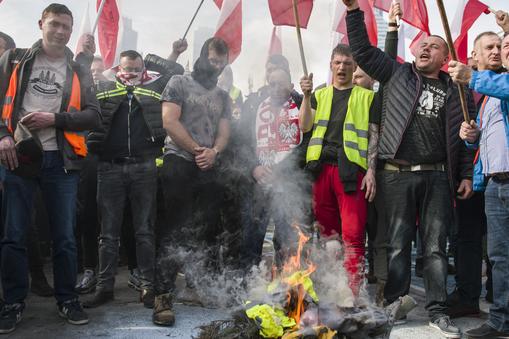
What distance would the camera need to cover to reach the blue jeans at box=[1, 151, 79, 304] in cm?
355

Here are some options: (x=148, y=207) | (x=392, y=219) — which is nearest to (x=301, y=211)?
(x=392, y=219)

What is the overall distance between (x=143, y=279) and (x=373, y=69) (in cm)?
278

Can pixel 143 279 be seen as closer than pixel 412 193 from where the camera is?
No

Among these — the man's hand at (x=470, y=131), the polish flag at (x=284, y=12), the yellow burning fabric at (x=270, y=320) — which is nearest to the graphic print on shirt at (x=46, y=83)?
the polish flag at (x=284, y=12)

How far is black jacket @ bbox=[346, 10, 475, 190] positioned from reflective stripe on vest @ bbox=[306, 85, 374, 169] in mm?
153

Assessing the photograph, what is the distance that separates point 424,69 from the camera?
4.10m

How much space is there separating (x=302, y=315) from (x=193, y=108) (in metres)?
2.24

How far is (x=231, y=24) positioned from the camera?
527cm

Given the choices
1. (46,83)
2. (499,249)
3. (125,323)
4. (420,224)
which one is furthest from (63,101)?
(499,249)

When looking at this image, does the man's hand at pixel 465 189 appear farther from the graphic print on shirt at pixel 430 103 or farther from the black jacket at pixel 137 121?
the black jacket at pixel 137 121

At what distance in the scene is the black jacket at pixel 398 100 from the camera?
3.95 m

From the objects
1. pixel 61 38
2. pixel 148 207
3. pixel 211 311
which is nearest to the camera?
pixel 61 38

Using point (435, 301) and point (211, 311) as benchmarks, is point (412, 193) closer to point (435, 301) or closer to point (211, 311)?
point (435, 301)

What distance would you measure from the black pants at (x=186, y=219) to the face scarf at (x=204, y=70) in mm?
748
